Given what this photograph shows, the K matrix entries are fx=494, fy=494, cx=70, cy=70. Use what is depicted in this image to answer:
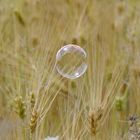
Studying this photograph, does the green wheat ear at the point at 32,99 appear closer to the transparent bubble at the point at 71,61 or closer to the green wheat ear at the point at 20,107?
the green wheat ear at the point at 20,107

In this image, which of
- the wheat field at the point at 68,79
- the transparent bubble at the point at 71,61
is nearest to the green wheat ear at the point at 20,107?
the wheat field at the point at 68,79

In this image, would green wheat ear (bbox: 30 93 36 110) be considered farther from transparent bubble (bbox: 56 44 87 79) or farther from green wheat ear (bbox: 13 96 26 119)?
transparent bubble (bbox: 56 44 87 79)

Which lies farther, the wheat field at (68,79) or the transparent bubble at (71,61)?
the transparent bubble at (71,61)

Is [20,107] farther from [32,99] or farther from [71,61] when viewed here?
[71,61]

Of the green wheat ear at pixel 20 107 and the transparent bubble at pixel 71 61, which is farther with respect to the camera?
the transparent bubble at pixel 71 61

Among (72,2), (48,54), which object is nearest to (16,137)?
(48,54)

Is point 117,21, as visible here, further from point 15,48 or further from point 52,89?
point 52,89

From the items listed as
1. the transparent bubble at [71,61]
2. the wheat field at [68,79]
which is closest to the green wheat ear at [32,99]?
the wheat field at [68,79]

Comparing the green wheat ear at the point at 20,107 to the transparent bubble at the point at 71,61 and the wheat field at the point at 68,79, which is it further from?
the transparent bubble at the point at 71,61
